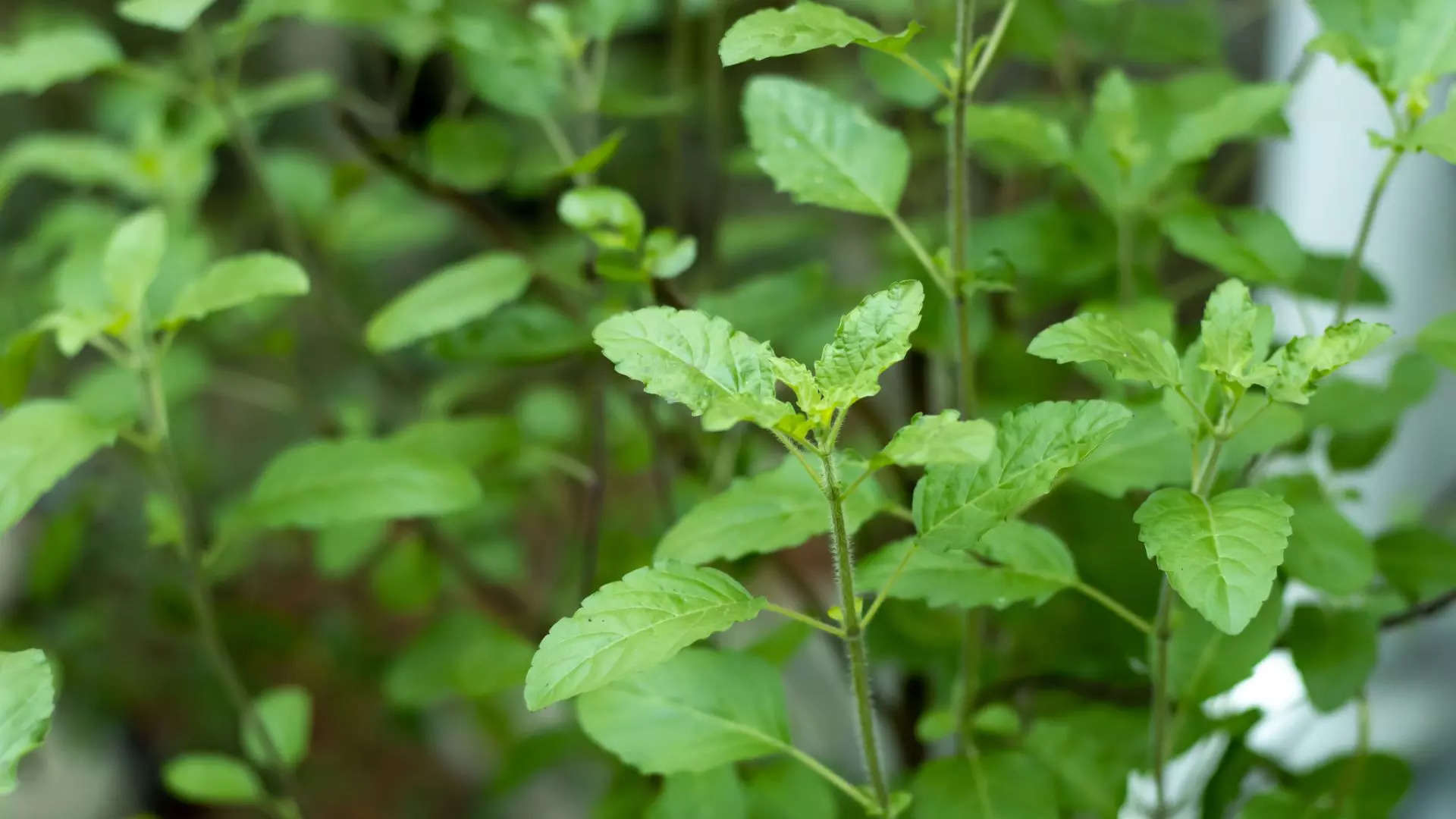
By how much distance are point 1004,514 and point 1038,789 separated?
0.18 meters

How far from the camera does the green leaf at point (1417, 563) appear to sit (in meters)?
0.56

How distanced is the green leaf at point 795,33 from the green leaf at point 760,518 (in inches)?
6.5

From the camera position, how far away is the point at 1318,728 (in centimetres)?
85

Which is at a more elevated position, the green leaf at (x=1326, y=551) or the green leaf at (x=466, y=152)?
the green leaf at (x=466, y=152)

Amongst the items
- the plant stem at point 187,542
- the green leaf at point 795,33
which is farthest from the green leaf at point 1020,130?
the plant stem at point 187,542

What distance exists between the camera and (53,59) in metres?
0.66

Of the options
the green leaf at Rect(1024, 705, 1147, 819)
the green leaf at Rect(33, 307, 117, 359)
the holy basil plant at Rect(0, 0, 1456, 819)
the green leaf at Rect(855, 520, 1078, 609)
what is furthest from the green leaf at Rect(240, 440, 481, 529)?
the green leaf at Rect(1024, 705, 1147, 819)

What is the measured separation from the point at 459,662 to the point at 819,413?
0.43 m

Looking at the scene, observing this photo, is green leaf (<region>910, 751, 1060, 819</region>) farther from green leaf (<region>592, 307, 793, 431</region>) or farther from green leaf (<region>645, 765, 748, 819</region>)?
green leaf (<region>592, 307, 793, 431</region>)

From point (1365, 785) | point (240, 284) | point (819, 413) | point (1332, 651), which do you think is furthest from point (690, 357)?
point (1365, 785)

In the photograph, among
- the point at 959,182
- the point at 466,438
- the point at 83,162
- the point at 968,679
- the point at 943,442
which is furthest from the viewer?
the point at 83,162

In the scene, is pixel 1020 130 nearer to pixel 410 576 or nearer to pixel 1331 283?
pixel 1331 283

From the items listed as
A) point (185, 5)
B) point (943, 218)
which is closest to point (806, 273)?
point (943, 218)

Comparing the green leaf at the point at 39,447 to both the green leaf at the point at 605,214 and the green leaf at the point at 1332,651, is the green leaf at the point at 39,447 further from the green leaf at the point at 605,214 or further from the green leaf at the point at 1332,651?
the green leaf at the point at 1332,651
